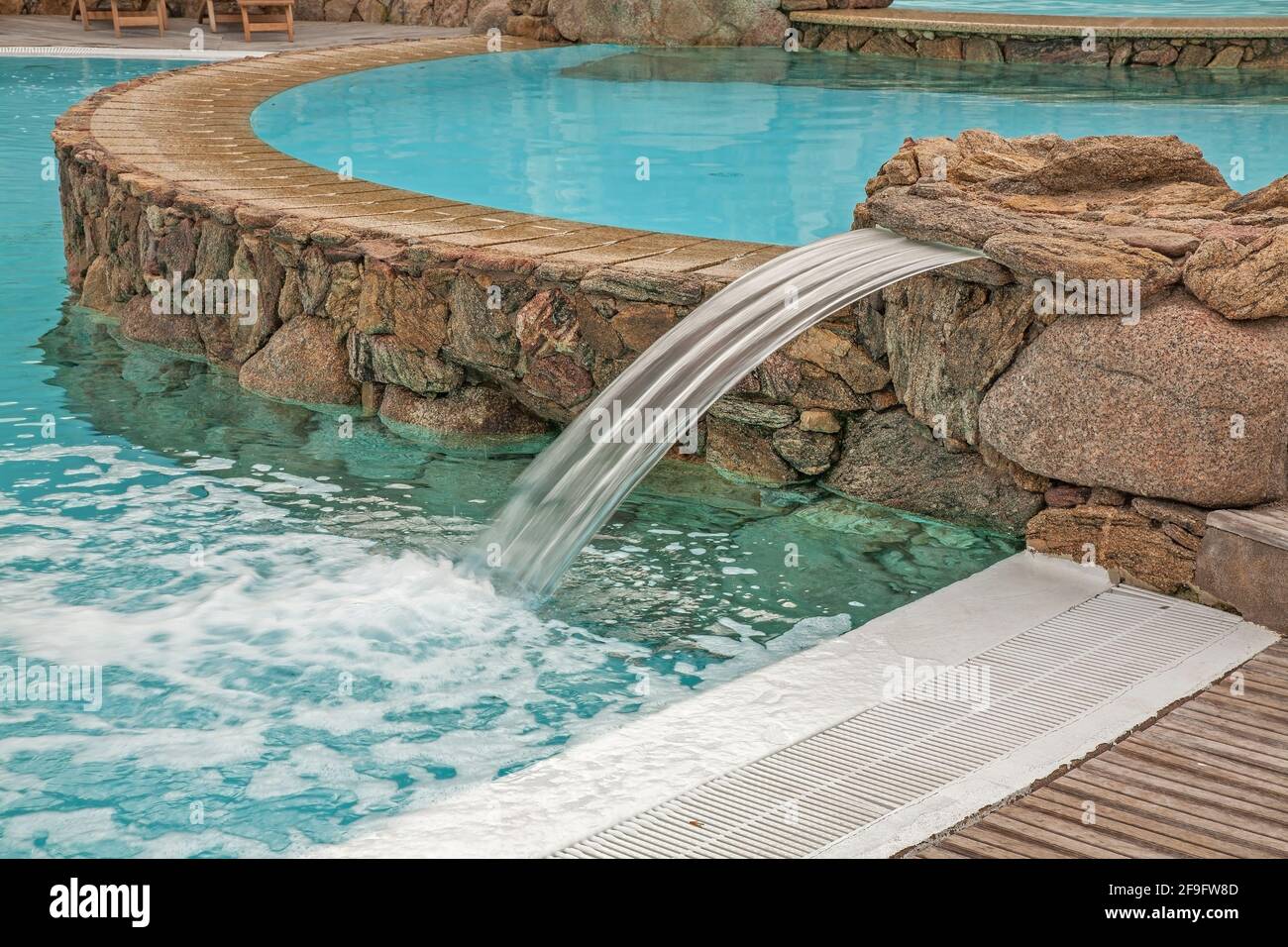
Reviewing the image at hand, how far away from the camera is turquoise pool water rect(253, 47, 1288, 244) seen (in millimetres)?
7672

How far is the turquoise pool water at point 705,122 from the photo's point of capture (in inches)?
302

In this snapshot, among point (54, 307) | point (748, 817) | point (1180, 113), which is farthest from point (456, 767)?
point (1180, 113)

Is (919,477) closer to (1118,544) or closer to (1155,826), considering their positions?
(1118,544)

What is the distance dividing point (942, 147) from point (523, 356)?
1.63 meters

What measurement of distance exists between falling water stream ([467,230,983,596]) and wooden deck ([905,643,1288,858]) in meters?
1.65

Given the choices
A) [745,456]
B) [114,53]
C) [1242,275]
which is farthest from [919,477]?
[114,53]

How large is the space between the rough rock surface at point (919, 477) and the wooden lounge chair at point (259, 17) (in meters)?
12.4

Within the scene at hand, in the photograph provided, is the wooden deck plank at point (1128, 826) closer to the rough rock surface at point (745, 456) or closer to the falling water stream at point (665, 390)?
the falling water stream at point (665, 390)

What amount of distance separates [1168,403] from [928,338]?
31.6 inches

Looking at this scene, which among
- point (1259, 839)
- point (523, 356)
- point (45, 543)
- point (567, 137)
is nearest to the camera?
point (1259, 839)

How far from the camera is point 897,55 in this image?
13.3 metres

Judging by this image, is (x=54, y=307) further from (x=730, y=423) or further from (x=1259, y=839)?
(x=1259, y=839)

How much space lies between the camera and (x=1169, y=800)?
2703 mm

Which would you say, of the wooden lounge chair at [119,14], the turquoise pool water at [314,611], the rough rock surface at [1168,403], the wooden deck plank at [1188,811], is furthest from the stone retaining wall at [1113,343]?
the wooden lounge chair at [119,14]
